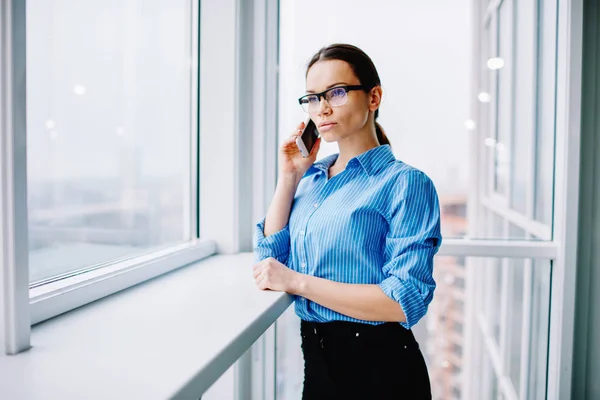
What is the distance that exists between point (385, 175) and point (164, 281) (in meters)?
0.71

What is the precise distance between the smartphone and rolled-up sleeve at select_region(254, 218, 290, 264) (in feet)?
0.79

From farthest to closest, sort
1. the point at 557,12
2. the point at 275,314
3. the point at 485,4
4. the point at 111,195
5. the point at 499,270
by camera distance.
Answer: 1. the point at 499,270
2. the point at 485,4
3. the point at 557,12
4. the point at 111,195
5. the point at 275,314

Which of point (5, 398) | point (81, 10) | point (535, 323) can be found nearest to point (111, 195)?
point (81, 10)

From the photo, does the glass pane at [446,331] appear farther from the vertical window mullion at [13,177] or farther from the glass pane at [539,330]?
the vertical window mullion at [13,177]

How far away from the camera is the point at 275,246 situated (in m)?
1.26

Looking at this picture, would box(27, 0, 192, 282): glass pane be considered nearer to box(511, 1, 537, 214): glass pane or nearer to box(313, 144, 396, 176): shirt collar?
box(313, 144, 396, 176): shirt collar

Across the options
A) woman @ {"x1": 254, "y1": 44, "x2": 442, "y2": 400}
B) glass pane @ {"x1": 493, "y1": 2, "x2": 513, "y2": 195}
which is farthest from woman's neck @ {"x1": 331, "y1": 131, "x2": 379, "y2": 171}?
glass pane @ {"x1": 493, "y1": 2, "x2": 513, "y2": 195}

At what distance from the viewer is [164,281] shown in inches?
52.3

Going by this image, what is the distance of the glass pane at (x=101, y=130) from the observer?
1.02m

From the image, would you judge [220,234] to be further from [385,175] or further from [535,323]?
[535,323]

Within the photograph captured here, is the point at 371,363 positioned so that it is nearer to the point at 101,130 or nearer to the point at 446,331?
the point at 101,130

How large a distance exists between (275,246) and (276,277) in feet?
0.44

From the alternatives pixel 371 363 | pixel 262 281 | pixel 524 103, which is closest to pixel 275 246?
pixel 262 281

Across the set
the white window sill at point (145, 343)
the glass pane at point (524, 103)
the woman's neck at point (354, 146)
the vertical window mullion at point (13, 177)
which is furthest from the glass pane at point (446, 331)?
the vertical window mullion at point (13, 177)
